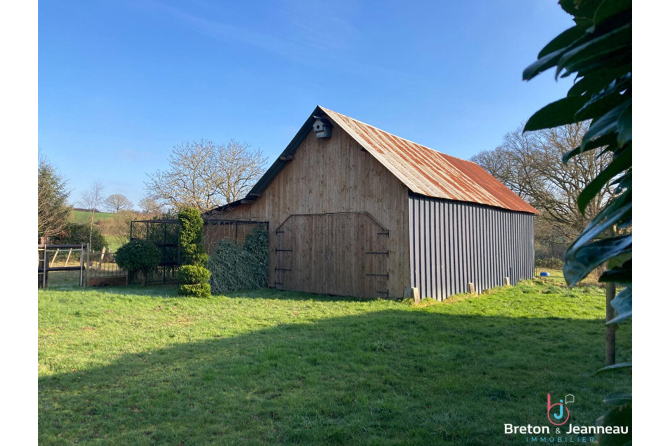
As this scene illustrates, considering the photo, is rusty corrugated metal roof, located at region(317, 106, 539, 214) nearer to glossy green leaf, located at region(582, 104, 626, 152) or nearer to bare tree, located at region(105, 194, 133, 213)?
glossy green leaf, located at region(582, 104, 626, 152)

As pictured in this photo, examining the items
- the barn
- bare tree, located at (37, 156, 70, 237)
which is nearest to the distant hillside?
bare tree, located at (37, 156, 70, 237)

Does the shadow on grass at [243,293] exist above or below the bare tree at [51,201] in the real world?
below

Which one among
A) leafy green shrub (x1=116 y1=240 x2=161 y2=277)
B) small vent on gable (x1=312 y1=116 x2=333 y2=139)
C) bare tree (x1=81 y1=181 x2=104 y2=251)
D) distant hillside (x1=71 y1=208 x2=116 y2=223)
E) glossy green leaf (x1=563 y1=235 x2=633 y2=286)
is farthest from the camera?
bare tree (x1=81 y1=181 x2=104 y2=251)

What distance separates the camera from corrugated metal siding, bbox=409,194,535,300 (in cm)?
1140

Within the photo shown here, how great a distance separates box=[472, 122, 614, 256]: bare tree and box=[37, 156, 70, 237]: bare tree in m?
24.2

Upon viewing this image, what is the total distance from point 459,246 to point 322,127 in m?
5.42

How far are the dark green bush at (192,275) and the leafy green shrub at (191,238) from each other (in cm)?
28

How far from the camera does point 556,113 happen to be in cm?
94

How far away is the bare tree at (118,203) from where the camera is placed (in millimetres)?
29186

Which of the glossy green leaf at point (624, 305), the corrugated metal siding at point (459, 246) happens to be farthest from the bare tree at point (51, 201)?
the glossy green leaf at point (624, 305)

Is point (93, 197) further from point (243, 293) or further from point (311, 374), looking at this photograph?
point (311, 374)

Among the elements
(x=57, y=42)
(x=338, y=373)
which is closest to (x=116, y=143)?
(x=57, y=42)

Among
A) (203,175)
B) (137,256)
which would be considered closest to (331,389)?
(137,256)

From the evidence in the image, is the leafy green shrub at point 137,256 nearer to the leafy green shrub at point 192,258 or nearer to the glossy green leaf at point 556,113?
the leafy green shrub at point 192,258
